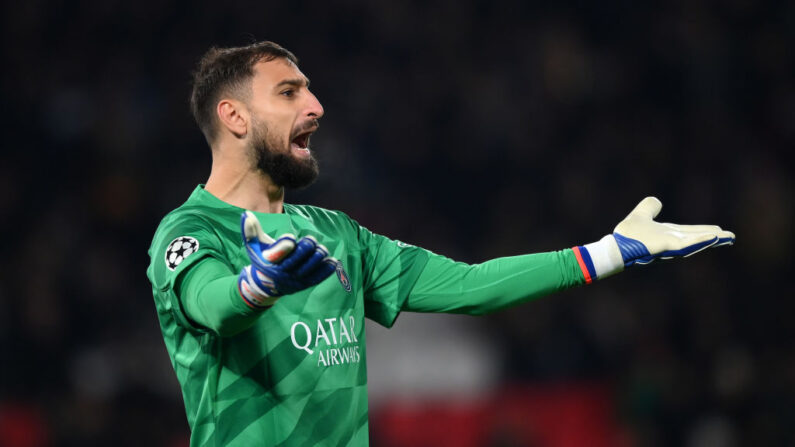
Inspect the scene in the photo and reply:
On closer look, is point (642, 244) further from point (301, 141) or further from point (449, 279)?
point (301, 141)

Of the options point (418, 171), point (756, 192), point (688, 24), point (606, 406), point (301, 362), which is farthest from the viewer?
point (688, 24)

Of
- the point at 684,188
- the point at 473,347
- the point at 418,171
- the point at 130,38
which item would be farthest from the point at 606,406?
the point at 130,38

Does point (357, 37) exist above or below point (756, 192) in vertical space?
above

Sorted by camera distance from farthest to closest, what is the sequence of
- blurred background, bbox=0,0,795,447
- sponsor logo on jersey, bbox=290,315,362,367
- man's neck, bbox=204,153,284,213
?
blurred background, bbox=0,0,795,447 < man's neck, bbox=204,153,284,213 < sponsor logo on jersey, bbox=290,315,362,367

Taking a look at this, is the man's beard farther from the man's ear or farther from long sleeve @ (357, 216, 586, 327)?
long sleeve @ (357, 216, 586, 327)

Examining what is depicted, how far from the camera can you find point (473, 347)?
6.99 meters

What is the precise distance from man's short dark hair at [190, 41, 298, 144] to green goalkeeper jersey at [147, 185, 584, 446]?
31cm

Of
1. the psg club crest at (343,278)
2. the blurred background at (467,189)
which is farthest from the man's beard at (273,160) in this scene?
the blurred background at (467,189)

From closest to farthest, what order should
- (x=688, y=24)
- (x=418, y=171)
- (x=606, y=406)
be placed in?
(x=606, y=406) → (x=418, y=171) → (x=688, y=24)

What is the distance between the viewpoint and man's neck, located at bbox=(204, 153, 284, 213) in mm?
2979

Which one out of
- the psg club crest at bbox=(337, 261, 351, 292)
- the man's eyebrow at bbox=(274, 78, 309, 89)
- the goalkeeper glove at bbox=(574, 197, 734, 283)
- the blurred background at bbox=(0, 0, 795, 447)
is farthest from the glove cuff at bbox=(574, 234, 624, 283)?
the blurred background at bbox=(0, 0, 795, 447)

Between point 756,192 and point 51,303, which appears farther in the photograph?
point 756,192

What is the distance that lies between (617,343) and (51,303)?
3922mm

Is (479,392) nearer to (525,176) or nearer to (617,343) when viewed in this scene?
(617,343)
